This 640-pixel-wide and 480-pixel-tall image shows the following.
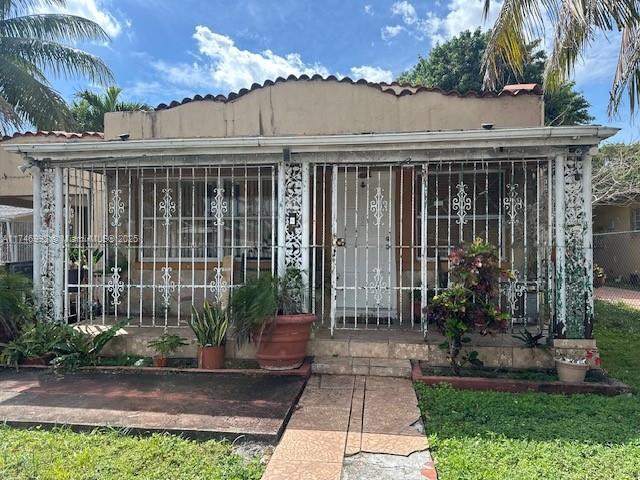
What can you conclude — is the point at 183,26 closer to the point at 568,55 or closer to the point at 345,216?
the point at 345,216

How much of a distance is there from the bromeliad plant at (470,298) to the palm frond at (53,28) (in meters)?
13.6

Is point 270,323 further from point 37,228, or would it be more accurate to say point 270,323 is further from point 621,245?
point 621,245

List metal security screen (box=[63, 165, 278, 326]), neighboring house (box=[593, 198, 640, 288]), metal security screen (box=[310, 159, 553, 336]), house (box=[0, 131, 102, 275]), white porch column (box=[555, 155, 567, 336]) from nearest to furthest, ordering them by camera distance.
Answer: white porch column (box=[555, 155, 567, 336]) → metal security screen (box=[310, 159, 553, 336]) → metal security screen (box=[63, 165, 278, 326]) → house (box=[0, 131, 102, 275]) → neighboring house (box=[593, 198, 640, 288])

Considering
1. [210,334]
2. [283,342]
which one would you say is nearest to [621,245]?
[283,342]

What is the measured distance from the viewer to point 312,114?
284 inches

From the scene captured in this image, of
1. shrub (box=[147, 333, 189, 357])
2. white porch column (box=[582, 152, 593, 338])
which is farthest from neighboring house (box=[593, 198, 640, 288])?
shrub (box=[147, 333, 189, 357])

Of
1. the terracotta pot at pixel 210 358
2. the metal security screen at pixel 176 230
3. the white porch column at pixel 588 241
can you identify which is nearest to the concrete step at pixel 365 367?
the terracotta pot at pixel 210 358

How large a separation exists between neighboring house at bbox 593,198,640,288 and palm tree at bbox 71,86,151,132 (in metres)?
17.7

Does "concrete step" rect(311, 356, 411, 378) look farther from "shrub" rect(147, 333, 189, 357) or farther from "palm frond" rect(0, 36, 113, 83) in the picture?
"palm frond" rect(0, 36, 113, 83)

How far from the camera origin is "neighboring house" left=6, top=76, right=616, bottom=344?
16.4 ft

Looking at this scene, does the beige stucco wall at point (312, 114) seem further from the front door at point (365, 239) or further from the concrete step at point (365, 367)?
the concrete step at point (365, 367)

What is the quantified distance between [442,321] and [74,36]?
46.3 ft

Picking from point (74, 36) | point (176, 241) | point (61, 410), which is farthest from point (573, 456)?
point (74, 36)

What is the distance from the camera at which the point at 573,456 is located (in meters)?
3.07
